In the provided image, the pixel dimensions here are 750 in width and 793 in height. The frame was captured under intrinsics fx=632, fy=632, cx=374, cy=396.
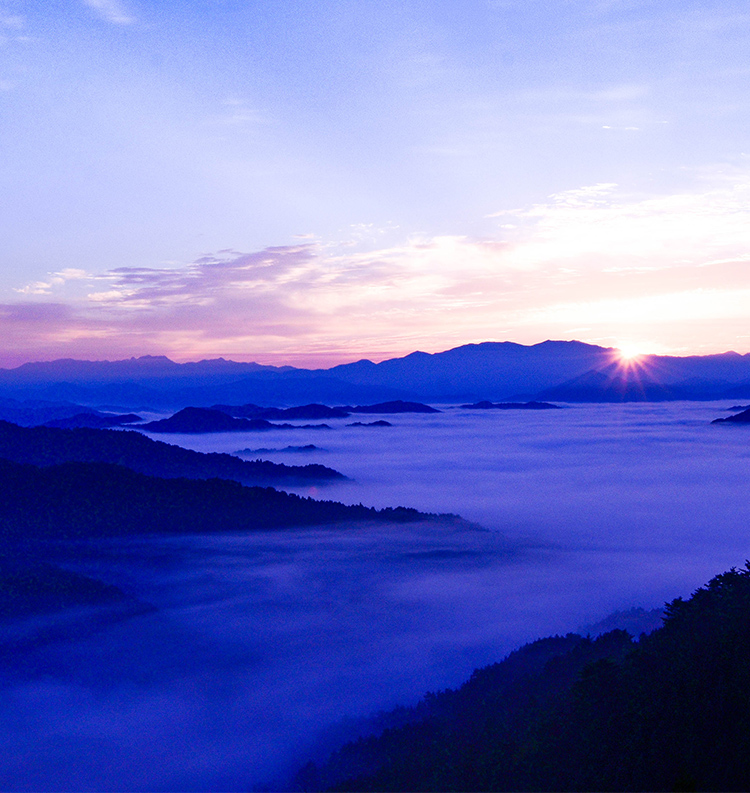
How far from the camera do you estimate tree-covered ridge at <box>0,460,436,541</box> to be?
431ft

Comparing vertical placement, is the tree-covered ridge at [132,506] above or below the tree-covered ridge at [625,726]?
below

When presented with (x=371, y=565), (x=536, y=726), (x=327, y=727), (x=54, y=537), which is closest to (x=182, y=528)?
(x=54, y=537)

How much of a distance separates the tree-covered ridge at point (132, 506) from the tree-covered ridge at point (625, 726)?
10266 centimetres

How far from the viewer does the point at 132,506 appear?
140m

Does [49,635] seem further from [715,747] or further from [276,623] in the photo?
[715,747]

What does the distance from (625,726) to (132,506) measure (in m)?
131

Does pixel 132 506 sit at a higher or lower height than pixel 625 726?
lower

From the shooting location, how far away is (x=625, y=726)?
87.2 feet

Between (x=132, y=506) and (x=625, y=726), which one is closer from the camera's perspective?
(x=625, y=726)

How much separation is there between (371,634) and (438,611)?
14.1m

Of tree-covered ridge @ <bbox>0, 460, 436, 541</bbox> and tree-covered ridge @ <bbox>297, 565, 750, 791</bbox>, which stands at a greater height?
tree-covered ridge @ <bbox>297, 565, 750, 791</bbox>

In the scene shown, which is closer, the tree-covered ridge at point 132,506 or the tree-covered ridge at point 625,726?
the tree-covered ridge at point 625,726

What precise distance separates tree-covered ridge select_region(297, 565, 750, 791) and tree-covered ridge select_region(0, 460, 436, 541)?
337ft

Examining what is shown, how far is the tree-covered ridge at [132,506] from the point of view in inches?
5167
